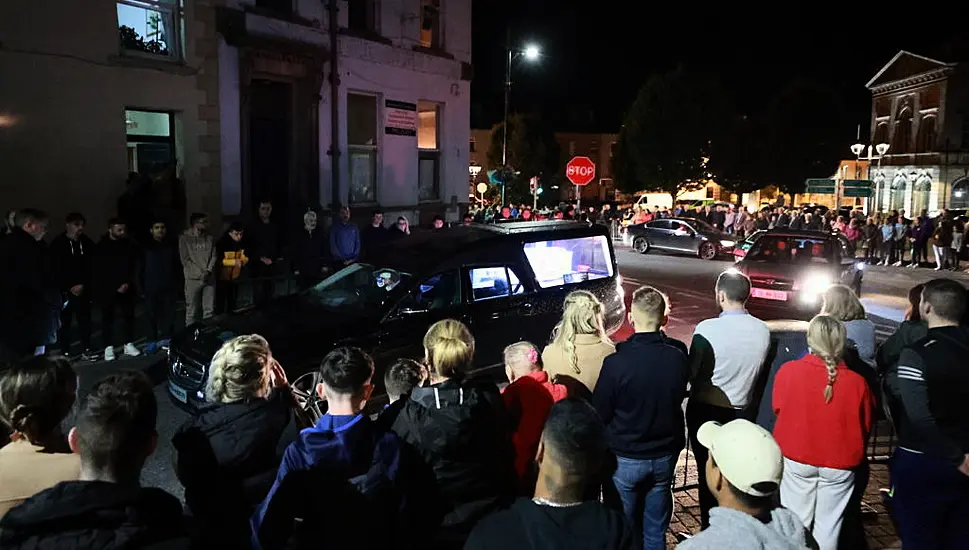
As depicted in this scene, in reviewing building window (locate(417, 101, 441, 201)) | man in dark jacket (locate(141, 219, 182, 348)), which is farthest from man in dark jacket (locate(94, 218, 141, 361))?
building window (locate(417, 101, 441, 201))

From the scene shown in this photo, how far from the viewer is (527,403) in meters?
4.16

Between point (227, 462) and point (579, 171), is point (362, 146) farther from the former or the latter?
point (227, 462)

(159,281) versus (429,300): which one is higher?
(429,300)

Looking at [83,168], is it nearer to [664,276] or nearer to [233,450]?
[233,450]

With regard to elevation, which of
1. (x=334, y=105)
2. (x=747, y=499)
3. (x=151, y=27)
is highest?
(x=151, y=27)

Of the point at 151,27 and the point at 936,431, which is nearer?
the point at 936,431

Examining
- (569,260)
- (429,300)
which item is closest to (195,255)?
(429,300)

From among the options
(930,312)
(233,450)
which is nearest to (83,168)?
(233,450)

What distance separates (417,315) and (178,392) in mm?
2296

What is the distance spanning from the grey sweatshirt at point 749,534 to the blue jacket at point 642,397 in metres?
1.68

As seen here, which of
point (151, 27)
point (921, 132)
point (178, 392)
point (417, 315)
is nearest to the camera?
point (178, 392)

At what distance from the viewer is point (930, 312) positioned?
4207 mm

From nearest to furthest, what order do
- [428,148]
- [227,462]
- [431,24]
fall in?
[227,462] → [431,24] → [428,148]

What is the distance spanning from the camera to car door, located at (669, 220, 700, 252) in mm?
26359
